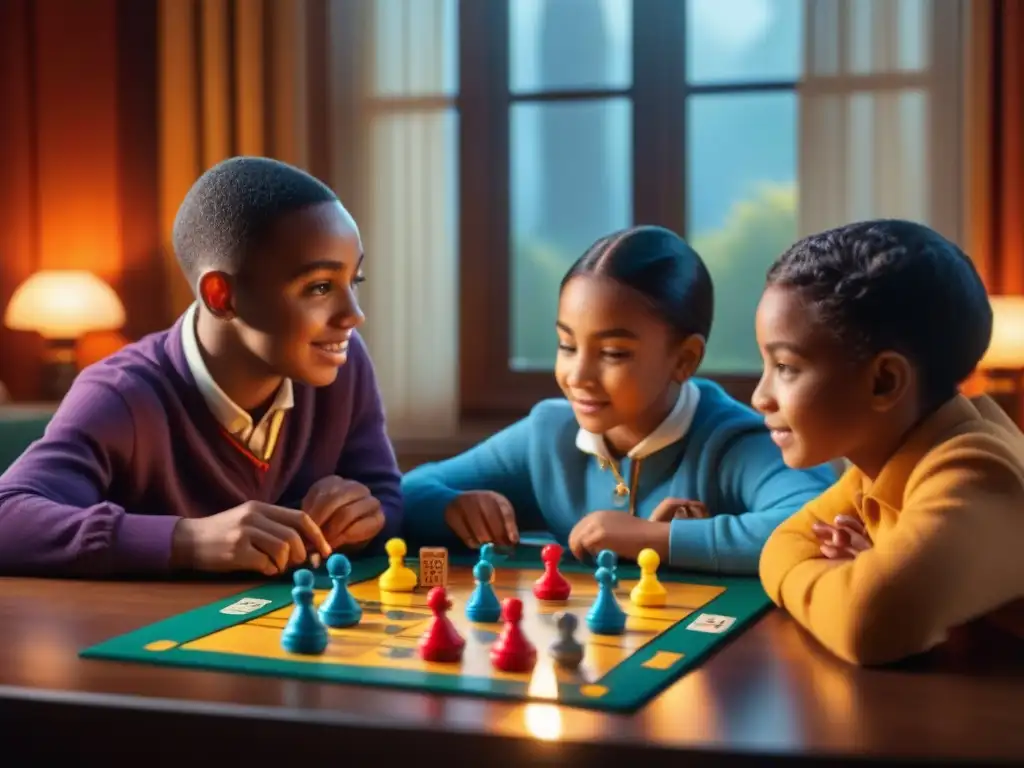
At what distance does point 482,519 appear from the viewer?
6.00 ft

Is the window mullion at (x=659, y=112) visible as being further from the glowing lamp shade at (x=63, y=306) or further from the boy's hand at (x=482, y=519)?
the boy's hand at (x=482, y=519)

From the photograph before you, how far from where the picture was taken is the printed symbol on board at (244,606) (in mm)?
1344

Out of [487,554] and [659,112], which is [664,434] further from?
[659,112]

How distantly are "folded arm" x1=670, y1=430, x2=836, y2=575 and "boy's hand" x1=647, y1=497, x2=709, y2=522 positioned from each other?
0.08 feet

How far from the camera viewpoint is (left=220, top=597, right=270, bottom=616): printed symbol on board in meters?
1.34

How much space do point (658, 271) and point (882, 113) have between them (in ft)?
8.31

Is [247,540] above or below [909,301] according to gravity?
below

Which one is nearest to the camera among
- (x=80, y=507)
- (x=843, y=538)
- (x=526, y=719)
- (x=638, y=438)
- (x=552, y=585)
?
(x=526, y=719)

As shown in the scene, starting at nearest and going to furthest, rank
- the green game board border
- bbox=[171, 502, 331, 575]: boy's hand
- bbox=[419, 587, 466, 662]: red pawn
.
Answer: the green game board border, bbox=[419, 587, 466, 662]: red pawn, bbox=[171, 502, 331, 575]: boy's hand

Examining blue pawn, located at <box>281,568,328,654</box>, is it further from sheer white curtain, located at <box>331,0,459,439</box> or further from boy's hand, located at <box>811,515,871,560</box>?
sheer white curtain, located at <box>331,0,459,439</box>

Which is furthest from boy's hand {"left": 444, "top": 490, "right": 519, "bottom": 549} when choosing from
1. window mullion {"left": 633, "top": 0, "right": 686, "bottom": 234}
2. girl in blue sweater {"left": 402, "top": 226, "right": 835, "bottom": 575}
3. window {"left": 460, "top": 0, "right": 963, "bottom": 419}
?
window mullion {"left": 633, "top": 0, "right": 686, "bottom": 234}

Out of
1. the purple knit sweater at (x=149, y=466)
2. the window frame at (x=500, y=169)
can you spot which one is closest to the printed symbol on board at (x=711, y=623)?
the purple knit sweater at (x=149, y=466)

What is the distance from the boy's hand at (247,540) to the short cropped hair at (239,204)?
337 mm

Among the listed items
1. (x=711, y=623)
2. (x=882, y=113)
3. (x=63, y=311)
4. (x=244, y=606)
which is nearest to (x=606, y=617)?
(x=711, y=623)
